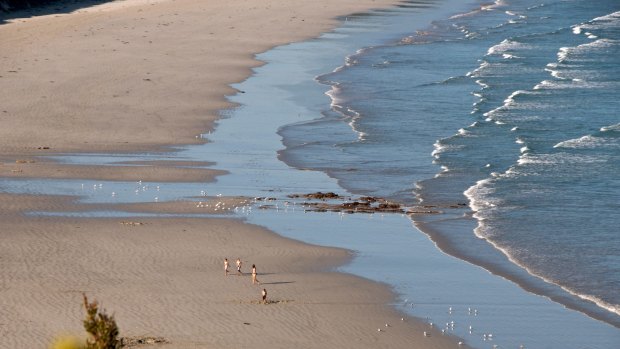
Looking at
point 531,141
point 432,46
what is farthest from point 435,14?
point 531,141

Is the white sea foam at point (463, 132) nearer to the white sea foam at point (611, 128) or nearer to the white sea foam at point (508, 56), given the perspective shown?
the white sea foam at point (611, 128)

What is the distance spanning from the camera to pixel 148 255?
1845cm

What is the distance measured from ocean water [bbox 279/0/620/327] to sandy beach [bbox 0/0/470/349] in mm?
2736

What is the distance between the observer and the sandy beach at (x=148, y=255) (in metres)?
15.0

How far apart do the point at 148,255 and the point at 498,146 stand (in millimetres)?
12477

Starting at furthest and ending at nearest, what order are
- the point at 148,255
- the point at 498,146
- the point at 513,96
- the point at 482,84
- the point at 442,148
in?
the point at 482,84
the point at 513,96
the point at 498,146
the point at 442,148
the point at 148,255

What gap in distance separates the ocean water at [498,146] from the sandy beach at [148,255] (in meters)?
2.74

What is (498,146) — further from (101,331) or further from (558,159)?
(101,331)

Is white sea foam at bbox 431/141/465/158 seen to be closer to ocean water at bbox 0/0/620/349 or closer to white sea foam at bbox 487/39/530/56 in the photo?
ocean water at bbox 0/0/620/349

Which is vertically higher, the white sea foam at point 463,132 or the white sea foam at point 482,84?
the white sea foam at point 463,132

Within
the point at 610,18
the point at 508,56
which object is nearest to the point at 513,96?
the point at 508,56

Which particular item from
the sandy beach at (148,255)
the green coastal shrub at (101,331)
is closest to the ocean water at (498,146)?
the sandy beach at (148,255)

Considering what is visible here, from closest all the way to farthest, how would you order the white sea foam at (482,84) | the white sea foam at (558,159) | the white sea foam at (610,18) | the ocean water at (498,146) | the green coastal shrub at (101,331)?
the green coastal shrub at (101,331) → the ocean water at (498,146) → the white sea foam at (558,159) → the white sea foam at (482,84) → the white sea foam at (610,18)

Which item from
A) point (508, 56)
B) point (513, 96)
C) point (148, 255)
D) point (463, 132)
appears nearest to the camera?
point (148, 255)
